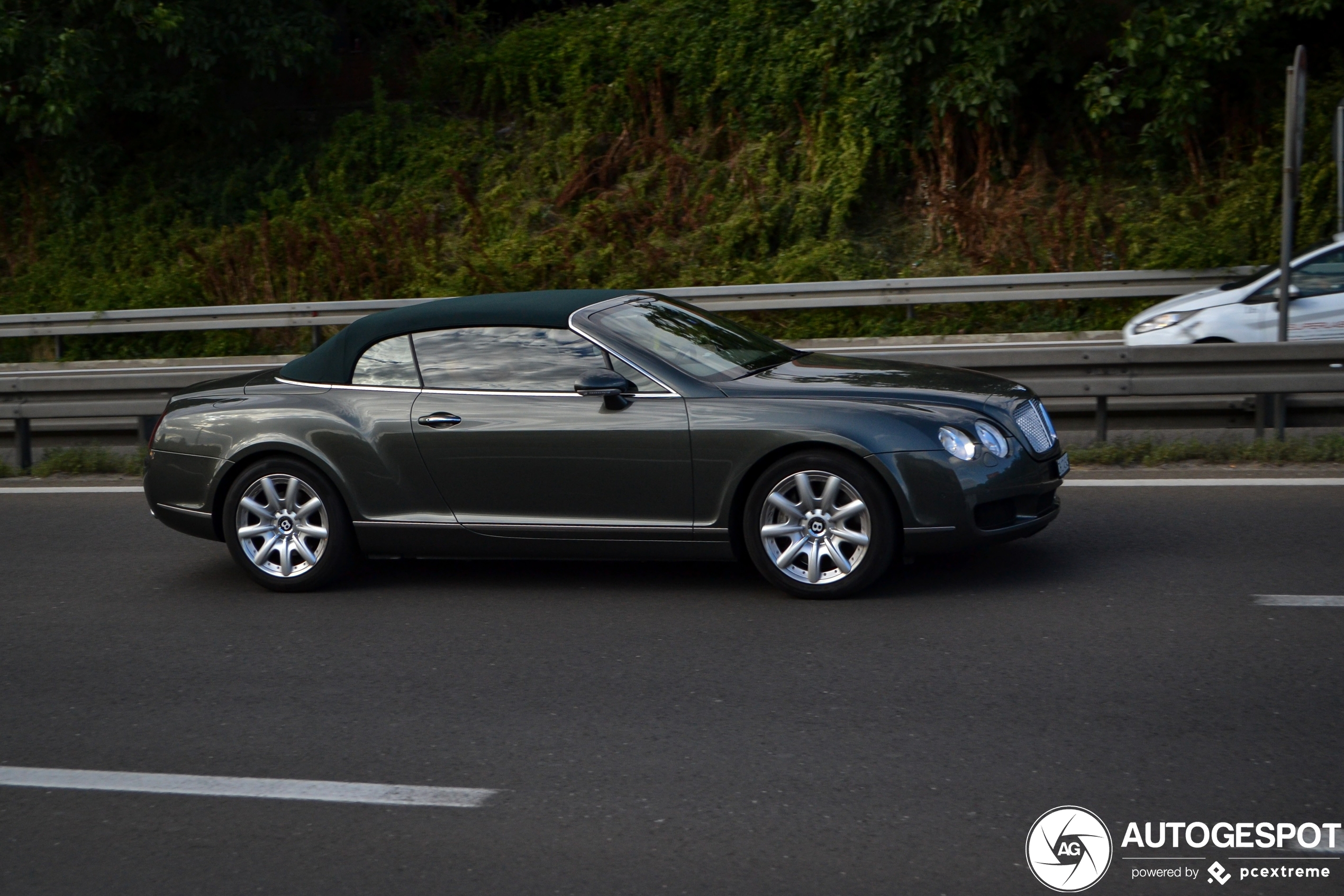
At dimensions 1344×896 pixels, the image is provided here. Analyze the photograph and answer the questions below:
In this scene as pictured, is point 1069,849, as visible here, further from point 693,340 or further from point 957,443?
point 693,340

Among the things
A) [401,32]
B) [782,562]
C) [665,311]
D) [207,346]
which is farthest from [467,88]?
[782,562]

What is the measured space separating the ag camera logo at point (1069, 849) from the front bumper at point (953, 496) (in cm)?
211

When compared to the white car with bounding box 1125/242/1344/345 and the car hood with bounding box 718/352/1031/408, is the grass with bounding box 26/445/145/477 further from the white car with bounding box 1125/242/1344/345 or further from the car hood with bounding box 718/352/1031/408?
the white car with bounding box 1125/242/1344/345

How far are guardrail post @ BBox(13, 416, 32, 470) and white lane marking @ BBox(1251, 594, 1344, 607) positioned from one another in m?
9.13

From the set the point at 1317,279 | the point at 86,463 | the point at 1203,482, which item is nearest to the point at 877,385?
the point at 1203,482

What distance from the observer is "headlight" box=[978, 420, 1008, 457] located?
6090mm

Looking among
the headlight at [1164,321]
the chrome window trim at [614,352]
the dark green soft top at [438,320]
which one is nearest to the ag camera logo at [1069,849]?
the chrome window trim at [614,352]

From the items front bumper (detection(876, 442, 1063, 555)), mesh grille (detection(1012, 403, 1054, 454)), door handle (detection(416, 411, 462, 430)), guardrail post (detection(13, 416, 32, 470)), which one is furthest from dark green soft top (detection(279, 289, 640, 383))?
guardrail post (detection(13, 416, 32, 470))

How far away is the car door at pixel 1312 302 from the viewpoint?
11.3 meters

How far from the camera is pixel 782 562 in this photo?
6.21 m

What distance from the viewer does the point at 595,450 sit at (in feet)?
21.1

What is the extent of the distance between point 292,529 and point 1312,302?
8.44m

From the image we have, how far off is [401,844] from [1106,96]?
15.6m

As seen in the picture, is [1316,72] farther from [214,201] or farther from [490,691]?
[490,691]
